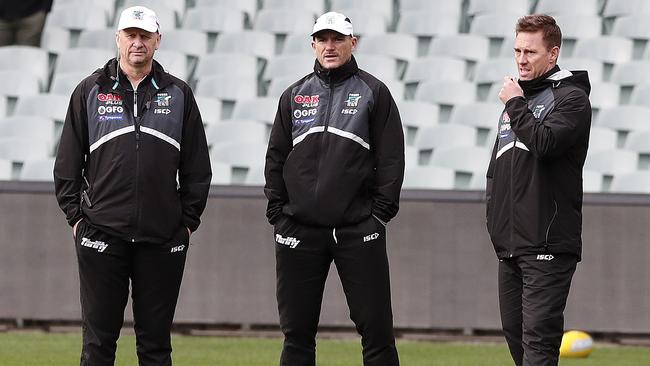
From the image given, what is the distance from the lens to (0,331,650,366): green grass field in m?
9.32

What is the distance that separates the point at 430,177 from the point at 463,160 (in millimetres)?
385

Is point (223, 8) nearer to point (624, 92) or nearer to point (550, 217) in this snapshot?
point (624, 92)

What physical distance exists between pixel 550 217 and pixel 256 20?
8.36 metres

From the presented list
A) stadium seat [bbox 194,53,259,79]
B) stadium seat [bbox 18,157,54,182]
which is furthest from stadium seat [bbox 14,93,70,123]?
stadium seat [bbox 194,53,259,79]

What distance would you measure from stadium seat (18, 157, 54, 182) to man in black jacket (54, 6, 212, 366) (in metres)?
5.36

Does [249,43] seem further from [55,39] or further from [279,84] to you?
[55,39]

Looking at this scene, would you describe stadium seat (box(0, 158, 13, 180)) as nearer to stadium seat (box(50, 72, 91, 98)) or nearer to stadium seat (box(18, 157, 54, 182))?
stadium seat (box(18, 157, 54, 182))

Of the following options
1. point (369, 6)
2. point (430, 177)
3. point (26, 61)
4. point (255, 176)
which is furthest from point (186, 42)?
point (430, 177)

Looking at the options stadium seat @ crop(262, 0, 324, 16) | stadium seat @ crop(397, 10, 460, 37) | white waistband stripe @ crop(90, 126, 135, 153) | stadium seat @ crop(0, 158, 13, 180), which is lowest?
stadium seat @ crop(0, 158, 13, 180)

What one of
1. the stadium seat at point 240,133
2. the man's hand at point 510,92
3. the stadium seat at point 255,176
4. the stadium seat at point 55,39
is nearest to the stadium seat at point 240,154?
the stadium seat at point 255,176

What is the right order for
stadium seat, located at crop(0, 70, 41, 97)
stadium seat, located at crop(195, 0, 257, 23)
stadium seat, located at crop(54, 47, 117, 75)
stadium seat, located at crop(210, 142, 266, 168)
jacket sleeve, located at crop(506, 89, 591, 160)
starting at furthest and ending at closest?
stadium seat, located at crop(195, 0, 257, 23), stadium seat, located at crop(54, 47, 117, 75), stadium seat, located at crop(0, 70, 41, 97), stadium seat, located at crop(210, 142, 266, 168), jacket sleeve, located at crop(506, 89, 591, 160)

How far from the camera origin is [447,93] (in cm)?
1290

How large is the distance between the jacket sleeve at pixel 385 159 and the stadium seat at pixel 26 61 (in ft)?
24.5

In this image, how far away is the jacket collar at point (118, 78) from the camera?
653cm
